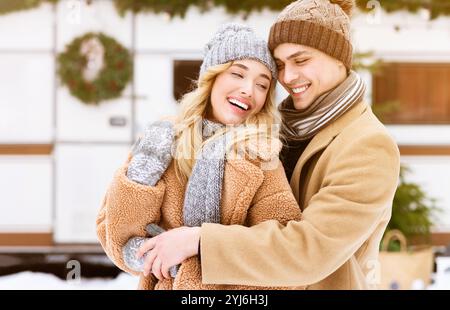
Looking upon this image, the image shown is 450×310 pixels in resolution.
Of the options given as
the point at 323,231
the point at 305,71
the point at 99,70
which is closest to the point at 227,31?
the point at 305,71

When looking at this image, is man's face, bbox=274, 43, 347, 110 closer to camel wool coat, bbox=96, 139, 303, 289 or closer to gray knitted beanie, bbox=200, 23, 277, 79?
gray knitted beanie, bbox=200, 23, 277, 79

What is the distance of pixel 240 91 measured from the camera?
1.10m

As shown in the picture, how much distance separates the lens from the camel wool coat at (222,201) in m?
1.03

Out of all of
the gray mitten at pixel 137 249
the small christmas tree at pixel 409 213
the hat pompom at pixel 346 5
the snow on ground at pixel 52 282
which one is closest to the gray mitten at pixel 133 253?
the gray mitten at pixel 137 249

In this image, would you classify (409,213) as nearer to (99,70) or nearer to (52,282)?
(52,282)

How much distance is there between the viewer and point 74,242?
412cm

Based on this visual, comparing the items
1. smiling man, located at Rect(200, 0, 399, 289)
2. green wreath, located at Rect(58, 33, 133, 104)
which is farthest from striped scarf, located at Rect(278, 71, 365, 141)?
green wreath, located at Rect(58, 33, 133, 104)

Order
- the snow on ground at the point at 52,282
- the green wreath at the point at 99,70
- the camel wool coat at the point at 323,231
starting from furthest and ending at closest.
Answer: the green wreath at the point at 99,70
the snow on ground at the point at 52,282
the camel wool coat at the point at 323,231

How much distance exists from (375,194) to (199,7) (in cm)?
326

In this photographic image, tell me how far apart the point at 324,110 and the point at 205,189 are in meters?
0.30

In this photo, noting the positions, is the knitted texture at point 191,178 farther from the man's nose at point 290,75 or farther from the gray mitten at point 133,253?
the man's nose at point 290,75

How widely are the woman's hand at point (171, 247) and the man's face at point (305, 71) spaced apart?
357 mm
